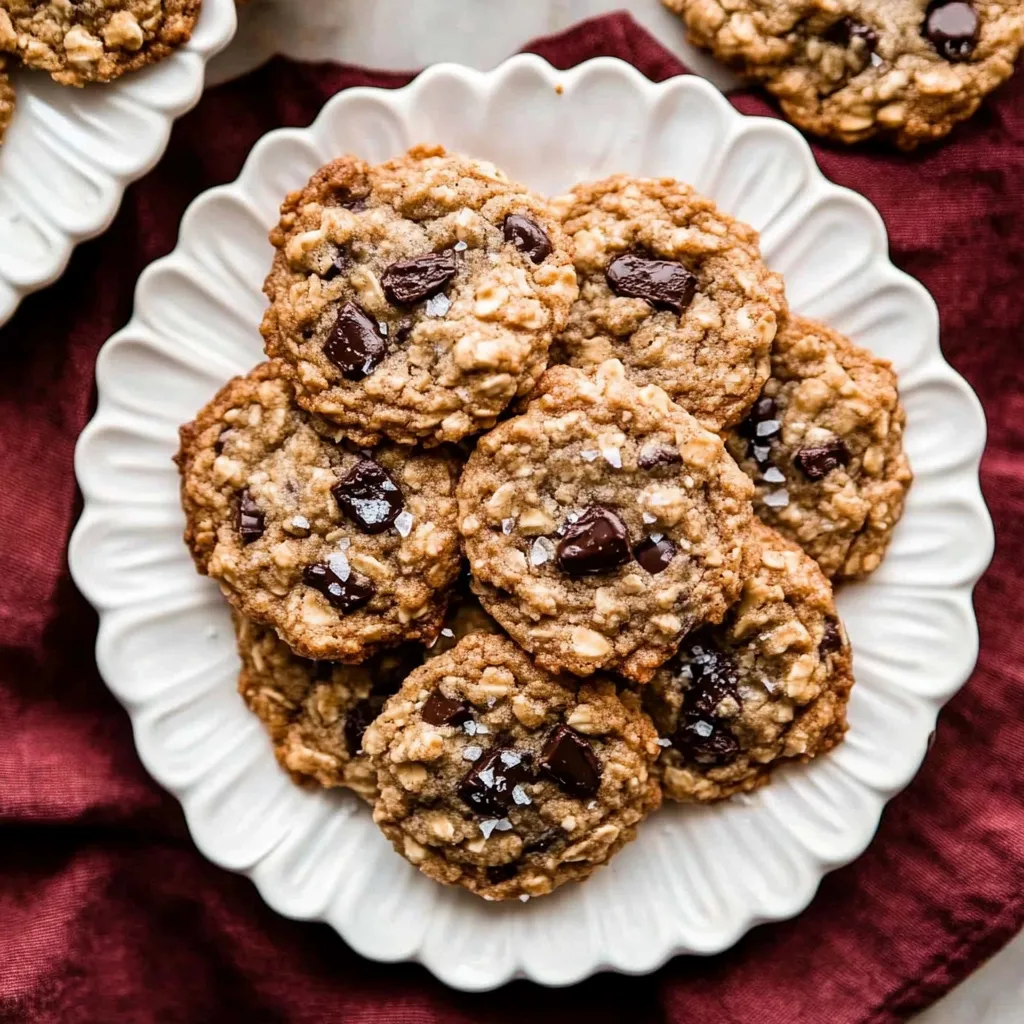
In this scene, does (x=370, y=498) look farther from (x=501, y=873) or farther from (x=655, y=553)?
(x=501, y=873)

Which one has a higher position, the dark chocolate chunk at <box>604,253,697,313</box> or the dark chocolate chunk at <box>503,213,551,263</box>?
the dark chocolate chunk at <box>503,213,551,263</box>

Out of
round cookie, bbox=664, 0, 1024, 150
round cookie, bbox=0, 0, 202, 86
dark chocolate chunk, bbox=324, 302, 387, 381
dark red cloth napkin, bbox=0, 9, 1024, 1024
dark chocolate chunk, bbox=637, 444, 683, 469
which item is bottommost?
dark red cloth napkin, bbox=0, 9, 1024, 1024

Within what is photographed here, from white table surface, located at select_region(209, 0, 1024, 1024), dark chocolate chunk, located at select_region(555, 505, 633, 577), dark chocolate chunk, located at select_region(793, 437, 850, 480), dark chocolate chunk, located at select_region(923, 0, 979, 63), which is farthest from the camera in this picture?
white table surface, located at select_region(209, 0, 1024, 1024)

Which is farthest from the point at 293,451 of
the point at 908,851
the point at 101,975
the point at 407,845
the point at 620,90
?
the point at 908,851

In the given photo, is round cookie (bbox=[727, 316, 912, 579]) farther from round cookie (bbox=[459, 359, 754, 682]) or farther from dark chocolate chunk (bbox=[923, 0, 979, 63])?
dark chocolate chunk (bbox=[923, 0, 979, 63])

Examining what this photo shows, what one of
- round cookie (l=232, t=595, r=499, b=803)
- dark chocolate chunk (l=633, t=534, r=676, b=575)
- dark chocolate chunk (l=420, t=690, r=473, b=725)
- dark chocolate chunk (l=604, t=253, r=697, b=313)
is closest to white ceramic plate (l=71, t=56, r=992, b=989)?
round cookie (l=232, t=595, r=499, b=803)

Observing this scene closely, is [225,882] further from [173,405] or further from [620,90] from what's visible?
[620,90]

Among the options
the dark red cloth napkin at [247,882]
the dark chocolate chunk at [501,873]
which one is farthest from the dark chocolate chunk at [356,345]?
the dark chocolate chunk at [501,873]

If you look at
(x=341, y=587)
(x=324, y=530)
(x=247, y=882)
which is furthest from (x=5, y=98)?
(x=247, y=882)
